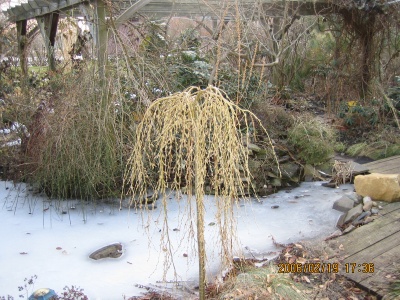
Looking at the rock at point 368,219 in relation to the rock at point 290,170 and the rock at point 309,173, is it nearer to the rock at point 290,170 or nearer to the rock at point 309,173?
the rock at point 290,170

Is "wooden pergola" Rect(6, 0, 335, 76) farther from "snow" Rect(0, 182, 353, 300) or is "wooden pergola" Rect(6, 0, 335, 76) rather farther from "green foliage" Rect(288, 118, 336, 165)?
"green foliage" Rect(288, 118, 336, 165)

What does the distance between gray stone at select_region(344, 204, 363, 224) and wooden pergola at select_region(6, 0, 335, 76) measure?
6.56 feet

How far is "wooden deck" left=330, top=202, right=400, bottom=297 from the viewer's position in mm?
2646

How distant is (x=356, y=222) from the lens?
3.53 meters

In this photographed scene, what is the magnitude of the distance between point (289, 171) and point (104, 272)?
105 inches

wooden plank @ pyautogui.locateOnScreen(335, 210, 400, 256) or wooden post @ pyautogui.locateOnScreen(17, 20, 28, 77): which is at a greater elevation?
wooden post @ pyautogui.locateOnScreen(17, 20, 28, 77)

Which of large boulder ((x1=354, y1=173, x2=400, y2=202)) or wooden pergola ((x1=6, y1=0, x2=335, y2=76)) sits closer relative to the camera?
large boulder ((x1=354, y1=173, x2=400, y2=202))

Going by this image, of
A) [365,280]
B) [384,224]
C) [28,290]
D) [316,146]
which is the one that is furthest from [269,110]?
[28,290]

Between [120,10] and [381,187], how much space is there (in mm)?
3626

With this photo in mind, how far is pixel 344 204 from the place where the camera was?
3.97 metres

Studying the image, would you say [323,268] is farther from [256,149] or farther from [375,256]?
[256,149]

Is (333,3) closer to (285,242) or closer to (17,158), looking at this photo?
(285,242)

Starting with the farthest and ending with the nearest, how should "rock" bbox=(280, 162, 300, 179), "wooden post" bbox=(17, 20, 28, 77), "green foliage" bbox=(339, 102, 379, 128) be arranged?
"green foliage" bbox=(339, 102, 379, 128) → "wooden post" bbox=(17, 20, 28, 77) → "rock" bbox=(280, 162, 300, 179)

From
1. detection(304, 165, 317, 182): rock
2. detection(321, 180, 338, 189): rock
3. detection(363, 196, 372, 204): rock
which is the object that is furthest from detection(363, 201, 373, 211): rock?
detection(304, 165, 317, 182): rock
